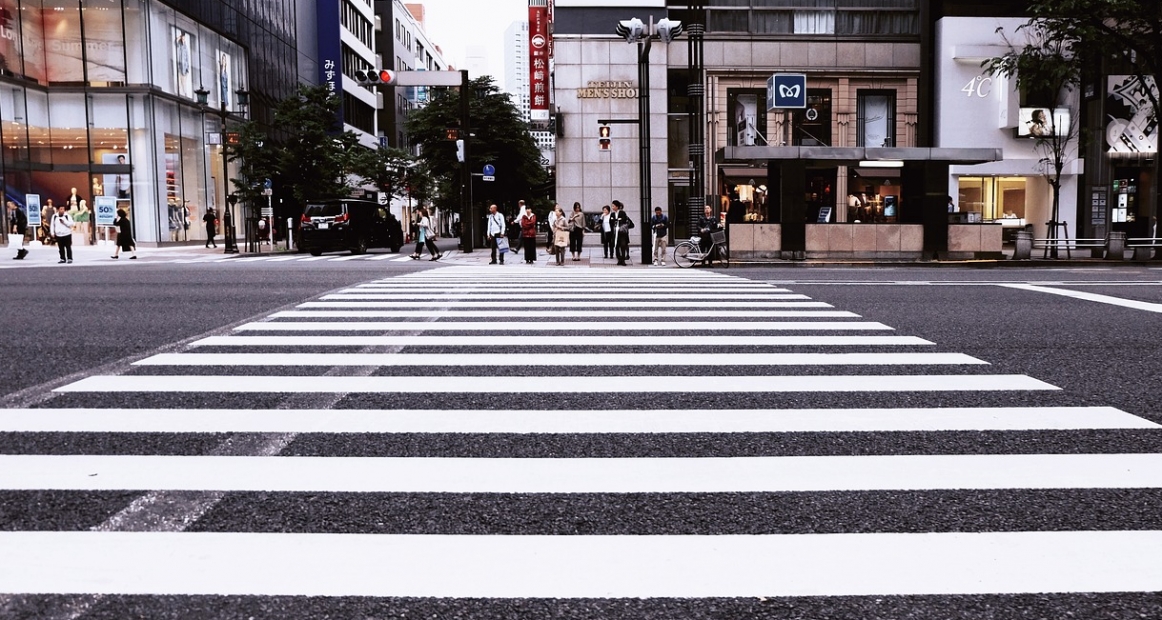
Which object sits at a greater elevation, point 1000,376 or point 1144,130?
point 1144,130

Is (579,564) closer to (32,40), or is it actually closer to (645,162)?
(645,162)

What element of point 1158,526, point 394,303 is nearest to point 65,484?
point 1158,526

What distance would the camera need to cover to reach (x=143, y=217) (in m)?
37.0

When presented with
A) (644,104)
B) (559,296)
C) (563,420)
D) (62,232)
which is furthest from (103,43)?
(563,420)

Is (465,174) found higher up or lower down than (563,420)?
higher up

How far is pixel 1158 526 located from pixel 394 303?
9.93 metres

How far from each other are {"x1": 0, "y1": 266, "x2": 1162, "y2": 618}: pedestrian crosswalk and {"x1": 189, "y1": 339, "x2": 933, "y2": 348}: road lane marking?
91cm

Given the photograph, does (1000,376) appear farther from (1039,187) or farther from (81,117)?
(81,117)

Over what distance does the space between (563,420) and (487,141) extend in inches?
1525

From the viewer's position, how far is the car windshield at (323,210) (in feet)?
106

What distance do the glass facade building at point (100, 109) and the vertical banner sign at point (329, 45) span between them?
21950 millimetres

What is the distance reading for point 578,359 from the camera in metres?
7.28

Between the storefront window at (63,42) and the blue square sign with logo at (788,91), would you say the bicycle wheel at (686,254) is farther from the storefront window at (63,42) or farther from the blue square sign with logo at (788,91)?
the storefront window at (63,42)

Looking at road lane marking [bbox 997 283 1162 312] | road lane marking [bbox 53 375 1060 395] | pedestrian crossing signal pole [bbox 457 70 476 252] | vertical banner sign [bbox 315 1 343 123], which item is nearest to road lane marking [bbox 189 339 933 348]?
road lane marking [bbox 53 375 1060 395]
